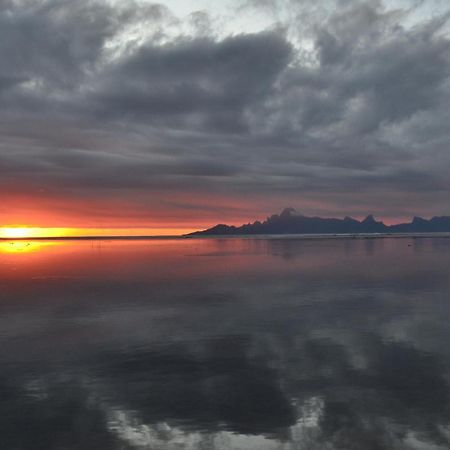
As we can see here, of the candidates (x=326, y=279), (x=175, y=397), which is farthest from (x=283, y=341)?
(x=326, y=279)

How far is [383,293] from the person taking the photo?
3688 cm

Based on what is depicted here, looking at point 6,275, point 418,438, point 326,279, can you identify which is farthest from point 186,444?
point 6,275

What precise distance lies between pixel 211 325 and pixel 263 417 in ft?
42.0

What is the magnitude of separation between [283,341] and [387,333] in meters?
5.60

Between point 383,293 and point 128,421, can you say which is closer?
point 128,421

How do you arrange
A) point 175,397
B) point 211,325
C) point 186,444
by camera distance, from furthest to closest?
point 211,325 < point 175,397 < point 186,444

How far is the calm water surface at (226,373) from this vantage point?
11.5 meters

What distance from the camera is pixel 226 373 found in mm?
16500

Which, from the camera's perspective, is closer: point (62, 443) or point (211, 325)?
point (62, 443)

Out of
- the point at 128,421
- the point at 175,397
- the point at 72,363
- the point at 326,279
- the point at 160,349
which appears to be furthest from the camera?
the point at 326,279

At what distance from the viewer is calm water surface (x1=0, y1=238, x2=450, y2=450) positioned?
11508 mm

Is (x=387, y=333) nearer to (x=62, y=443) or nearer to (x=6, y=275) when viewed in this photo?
(x=62, y=443)

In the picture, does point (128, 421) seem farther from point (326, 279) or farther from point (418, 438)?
point (326, 279)

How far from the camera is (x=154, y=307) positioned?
3108cm
